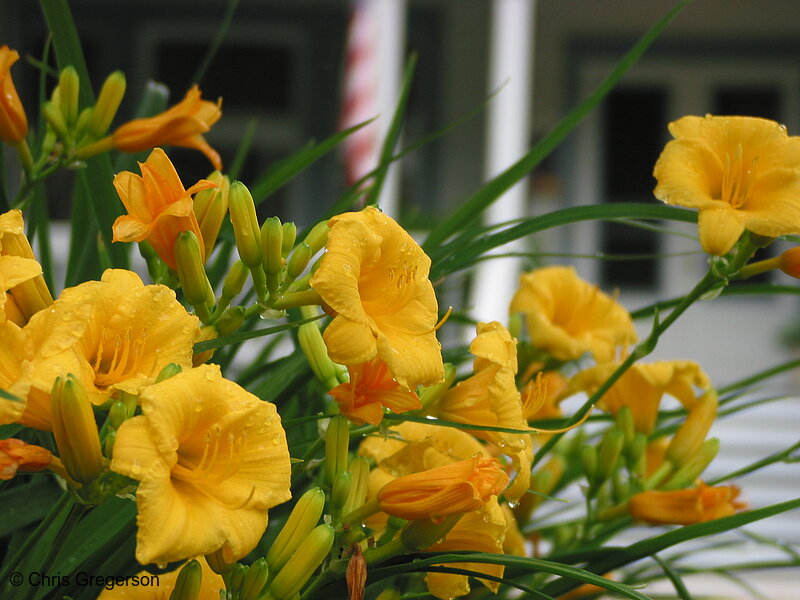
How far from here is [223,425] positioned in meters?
0.40

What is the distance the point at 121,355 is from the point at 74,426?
64 millimetres

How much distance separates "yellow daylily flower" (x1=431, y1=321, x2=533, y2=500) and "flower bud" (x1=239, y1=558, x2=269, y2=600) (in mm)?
145

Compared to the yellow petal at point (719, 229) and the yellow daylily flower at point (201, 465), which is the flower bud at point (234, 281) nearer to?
the yellow daylily flower at point (201, 465)

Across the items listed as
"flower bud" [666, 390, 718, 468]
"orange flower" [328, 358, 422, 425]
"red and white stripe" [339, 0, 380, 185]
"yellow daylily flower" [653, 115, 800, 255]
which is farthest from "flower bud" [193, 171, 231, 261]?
"red and white stripe" [339, 0, 380, 185]

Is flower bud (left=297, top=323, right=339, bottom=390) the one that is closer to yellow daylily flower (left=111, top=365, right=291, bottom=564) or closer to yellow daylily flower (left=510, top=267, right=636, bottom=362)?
yellow daylily flower (left=111, top=365, right=291, bottom=564)

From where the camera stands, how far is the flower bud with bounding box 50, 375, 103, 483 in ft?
1.22

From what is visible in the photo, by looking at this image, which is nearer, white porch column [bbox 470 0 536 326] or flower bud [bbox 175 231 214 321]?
flower bud [bbox 175 231 214 321]

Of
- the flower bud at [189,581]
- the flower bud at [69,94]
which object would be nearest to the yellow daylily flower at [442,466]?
the flower bud at [189,581]

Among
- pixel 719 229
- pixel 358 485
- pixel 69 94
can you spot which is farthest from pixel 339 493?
pixel 69 94

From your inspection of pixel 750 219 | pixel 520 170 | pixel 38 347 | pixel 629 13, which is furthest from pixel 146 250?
pixel 629 13

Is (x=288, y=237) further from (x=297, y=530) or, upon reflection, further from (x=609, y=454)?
(x=609, y=454)

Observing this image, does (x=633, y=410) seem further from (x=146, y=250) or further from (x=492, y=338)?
(x=146, y=250)

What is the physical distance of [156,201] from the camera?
48cm

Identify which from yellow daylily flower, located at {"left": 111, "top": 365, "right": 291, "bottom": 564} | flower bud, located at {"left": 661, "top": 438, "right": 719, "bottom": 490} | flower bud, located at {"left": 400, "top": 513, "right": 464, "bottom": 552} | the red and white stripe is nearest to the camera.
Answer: yellow daylily flower, located at {"left": 111, "top": 365, "right": 291, "bottom": 564}
